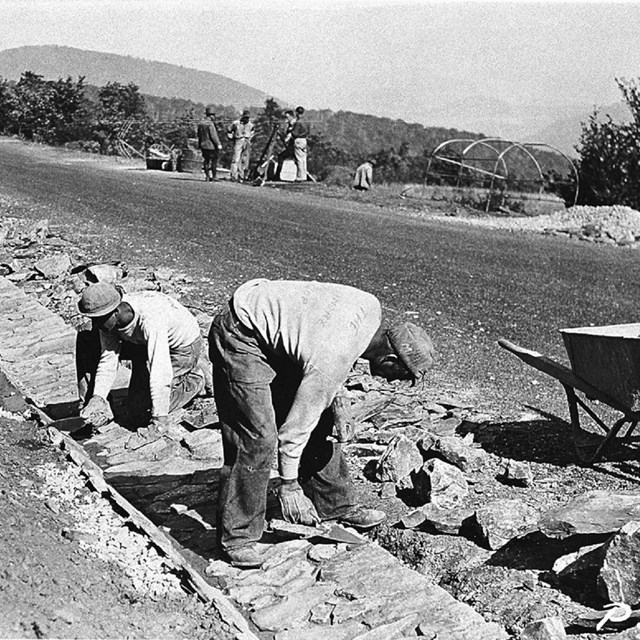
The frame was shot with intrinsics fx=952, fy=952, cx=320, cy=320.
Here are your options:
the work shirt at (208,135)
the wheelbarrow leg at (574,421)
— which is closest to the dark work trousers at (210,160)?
the work shirt at (208,135)

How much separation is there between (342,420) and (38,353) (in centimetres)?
562

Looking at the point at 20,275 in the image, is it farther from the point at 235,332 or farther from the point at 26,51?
the point at 26,51

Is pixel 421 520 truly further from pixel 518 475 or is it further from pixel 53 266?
pixel 53 266

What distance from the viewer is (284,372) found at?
4863 millimetres

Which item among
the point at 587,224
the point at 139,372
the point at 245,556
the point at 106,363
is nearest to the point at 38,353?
the point at 139,372

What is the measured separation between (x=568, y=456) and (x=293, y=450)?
2874 mm

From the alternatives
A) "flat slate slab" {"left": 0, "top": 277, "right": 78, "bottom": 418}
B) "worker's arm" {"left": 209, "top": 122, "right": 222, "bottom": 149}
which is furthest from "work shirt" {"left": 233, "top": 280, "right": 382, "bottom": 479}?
"worker's arm" {"left": 209, "top": 122, "right": 222, "bottom": 149}

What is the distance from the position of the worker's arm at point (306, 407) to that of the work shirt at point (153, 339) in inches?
103

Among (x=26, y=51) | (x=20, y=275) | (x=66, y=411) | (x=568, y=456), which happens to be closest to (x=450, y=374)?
(x=568, y=456)

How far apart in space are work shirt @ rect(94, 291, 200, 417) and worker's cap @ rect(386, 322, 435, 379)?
265cm

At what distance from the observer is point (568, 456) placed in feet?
21.4

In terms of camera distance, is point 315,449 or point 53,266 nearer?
point 315,449

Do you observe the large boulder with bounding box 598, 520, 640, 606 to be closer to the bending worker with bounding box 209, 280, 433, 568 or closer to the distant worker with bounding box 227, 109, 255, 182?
the bending worker with bounding box 209, 280, 433, 568

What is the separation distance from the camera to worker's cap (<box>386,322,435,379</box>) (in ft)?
14.8
